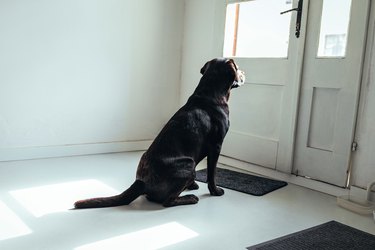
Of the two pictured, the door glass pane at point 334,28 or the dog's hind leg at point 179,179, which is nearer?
the dog's hind leg at point 179,179

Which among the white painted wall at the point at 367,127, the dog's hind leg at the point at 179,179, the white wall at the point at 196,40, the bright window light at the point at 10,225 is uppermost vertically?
the white wall at the point at 196,40

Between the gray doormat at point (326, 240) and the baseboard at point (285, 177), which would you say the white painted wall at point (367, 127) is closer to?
the baseboard at point (285, 177)

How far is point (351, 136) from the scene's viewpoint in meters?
2.43

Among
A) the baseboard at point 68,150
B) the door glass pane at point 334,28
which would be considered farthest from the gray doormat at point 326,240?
the baseboard at point 68,150

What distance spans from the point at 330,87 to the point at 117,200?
5.27 ft

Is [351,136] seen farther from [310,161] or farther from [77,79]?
[77,79]

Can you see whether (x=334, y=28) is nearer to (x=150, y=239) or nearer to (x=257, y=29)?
(x=257, y=29)

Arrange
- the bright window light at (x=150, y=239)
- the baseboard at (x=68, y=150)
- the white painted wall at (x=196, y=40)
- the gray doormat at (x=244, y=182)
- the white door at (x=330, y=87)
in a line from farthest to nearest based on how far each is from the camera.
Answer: the white painted wall at (x=196, y=40)
the baseboard at (x=68, y=150)
the gray doormat at (x=244, y=182)
the white door at (x=330, y=87)
the bright window light at (x=150, y=239)

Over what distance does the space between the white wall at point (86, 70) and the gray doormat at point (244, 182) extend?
105 cm

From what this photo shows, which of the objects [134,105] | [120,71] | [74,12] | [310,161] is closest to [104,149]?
[134,105]

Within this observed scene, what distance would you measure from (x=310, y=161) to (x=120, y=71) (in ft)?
5.99

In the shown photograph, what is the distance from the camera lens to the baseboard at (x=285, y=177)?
2.55 metres

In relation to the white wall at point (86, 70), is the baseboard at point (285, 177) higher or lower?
lower

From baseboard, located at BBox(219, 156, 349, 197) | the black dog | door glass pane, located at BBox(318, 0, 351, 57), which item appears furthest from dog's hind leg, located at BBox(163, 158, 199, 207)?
door glass pane, located at BBox(318, 0, 351, 57)
